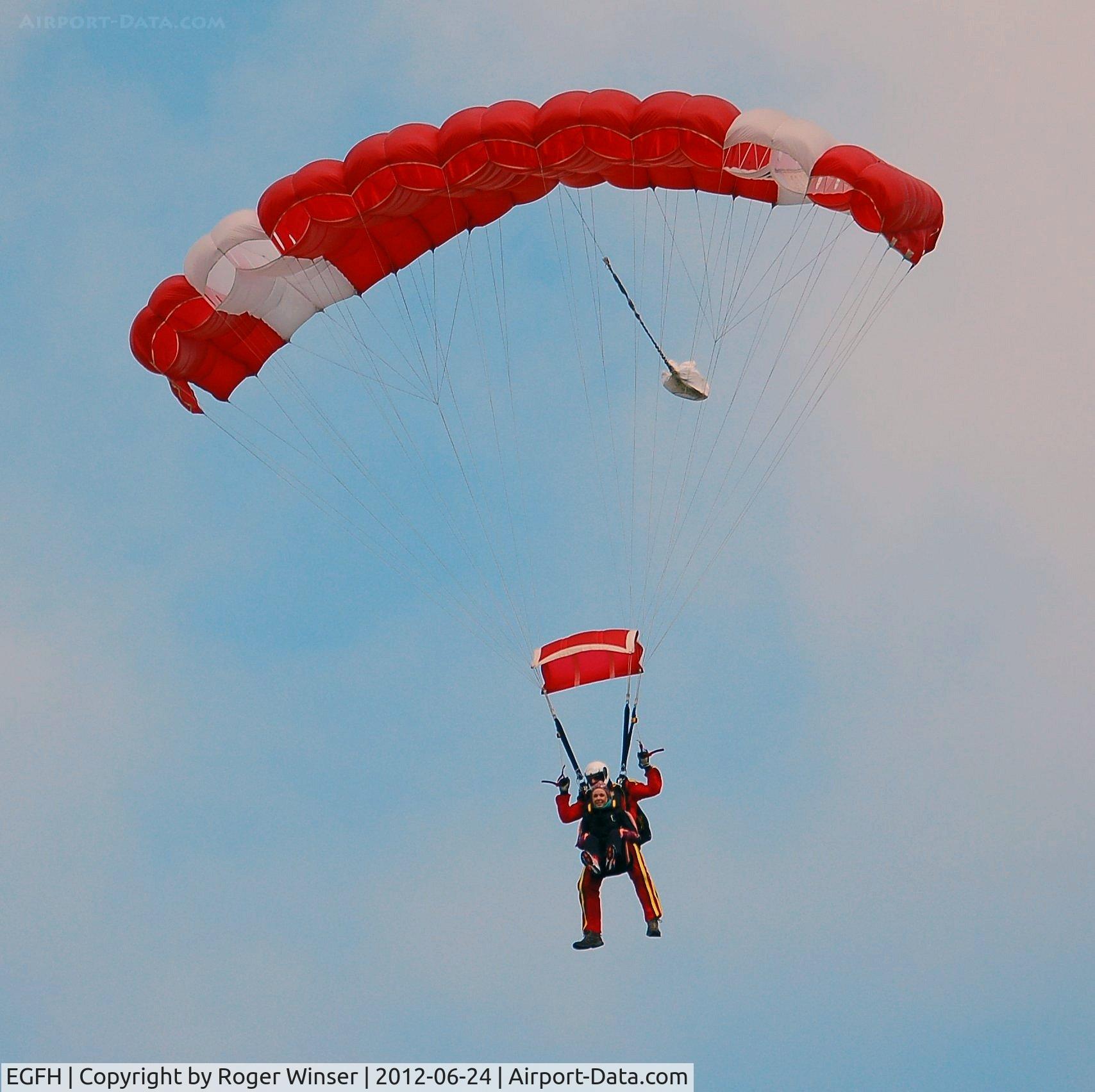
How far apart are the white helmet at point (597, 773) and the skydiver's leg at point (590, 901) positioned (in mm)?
802

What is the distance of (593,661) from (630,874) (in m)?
2.05

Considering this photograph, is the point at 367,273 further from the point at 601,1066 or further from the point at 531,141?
the point at 601,1066

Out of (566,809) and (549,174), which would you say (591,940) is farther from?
(549,174)

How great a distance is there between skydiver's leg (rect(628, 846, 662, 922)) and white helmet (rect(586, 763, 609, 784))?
2.19ft

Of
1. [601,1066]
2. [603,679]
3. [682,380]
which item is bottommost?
[601,1066]

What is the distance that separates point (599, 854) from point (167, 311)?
6882 mm

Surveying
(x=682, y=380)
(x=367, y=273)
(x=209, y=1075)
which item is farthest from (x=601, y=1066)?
(x=367, y=273)

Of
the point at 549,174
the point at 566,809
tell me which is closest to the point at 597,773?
the point at 566,809

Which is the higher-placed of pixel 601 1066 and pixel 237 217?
pixel 237 217

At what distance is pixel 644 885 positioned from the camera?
2219 centimetres

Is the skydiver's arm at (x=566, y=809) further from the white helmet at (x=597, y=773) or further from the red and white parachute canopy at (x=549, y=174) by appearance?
the red and white parachute canopy at (x=549, y=174)

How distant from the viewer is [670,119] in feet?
74.1

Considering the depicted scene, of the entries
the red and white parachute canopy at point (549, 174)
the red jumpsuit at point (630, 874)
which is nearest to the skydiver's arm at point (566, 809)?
the red jumpsuit at point (630, 874)

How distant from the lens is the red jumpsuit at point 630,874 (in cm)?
2216
